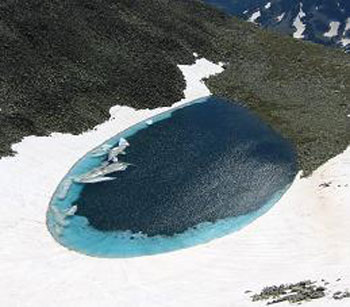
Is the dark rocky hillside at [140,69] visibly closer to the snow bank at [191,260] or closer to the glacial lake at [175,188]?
the glacial lake at [175,188]

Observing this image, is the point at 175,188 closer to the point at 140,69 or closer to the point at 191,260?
the point at 191,260

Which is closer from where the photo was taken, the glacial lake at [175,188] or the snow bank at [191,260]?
the snow bank at [191,260]

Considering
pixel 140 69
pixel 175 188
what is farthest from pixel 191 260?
pixel 140 69

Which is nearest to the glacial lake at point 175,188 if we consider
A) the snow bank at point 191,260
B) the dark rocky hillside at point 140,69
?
the snow bank at point 191,260

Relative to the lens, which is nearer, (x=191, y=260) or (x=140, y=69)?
(x=191, y=260)

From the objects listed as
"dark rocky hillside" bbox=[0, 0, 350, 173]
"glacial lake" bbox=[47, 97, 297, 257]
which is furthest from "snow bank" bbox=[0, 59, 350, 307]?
"dark rocky hillside" bbox=[0, 0, 350, 173]

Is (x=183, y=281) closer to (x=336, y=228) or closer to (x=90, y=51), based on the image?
(x=336, y=228)

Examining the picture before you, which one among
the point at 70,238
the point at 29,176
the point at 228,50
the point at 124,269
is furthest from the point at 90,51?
the point at 124,269

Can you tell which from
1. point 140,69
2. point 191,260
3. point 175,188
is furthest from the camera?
point 140,69
